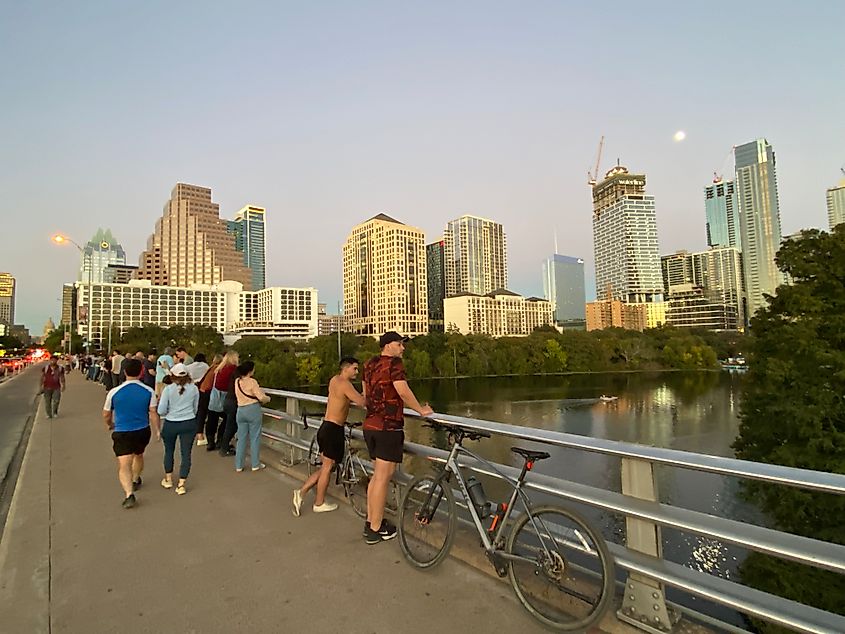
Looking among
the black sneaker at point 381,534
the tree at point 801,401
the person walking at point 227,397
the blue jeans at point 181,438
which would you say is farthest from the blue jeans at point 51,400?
the tree at point 801,401

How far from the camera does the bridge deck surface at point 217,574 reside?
3.10 m

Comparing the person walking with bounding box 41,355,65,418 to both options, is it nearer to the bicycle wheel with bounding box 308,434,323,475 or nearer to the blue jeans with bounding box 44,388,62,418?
the blue jeans with bounding box 44,388,62,418

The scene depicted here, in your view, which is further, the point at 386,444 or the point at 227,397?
the point at 227,397

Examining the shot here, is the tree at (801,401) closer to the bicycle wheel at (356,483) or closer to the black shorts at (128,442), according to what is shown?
the bicycle wheel at (356,483)

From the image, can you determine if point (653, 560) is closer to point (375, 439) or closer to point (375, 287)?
point (375, 439)

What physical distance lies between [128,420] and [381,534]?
3.53 meters

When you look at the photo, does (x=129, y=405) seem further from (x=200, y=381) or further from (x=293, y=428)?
(x=200, y=381)

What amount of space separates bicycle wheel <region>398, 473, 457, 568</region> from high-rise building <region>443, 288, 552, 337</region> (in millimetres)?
146369

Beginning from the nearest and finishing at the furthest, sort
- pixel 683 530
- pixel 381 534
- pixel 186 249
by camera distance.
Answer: pixel 683 530 → pixel 381 534 → pixel 186 249

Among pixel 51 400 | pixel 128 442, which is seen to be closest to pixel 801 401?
pixel 128 442

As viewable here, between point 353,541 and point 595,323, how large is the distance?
19612 cm

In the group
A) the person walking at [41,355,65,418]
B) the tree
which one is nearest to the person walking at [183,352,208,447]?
the person walking at [41,355,65,418]

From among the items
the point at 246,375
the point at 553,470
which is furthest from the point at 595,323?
the point at 246,375

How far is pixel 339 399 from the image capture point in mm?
4984
